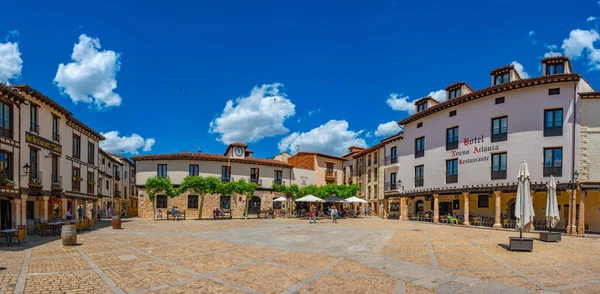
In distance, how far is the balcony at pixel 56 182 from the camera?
75.3 feet

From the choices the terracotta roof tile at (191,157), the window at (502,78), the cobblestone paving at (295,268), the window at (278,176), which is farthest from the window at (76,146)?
the window at (502,78)

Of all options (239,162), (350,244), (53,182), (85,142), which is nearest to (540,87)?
(350,244)

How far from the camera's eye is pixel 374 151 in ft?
147

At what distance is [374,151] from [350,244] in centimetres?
3118

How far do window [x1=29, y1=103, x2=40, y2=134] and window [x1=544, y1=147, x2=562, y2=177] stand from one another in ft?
109

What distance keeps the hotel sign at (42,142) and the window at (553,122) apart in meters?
33.1

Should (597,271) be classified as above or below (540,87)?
below

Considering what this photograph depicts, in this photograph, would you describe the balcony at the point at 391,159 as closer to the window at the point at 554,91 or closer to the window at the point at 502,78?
the window at the point at 502,78

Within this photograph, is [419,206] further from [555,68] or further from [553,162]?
[555,68]

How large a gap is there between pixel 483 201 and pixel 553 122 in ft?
29.0

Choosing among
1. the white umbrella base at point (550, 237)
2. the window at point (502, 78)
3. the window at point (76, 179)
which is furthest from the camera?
the window at point (502, 78)

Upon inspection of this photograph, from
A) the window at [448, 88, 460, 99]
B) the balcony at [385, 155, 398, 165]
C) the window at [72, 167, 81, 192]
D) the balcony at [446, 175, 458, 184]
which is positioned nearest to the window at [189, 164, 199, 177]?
the window at [72, 167, 81, 192]

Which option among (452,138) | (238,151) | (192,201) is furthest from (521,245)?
(238,151)

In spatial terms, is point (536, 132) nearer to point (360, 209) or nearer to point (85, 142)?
point (360, 209)
